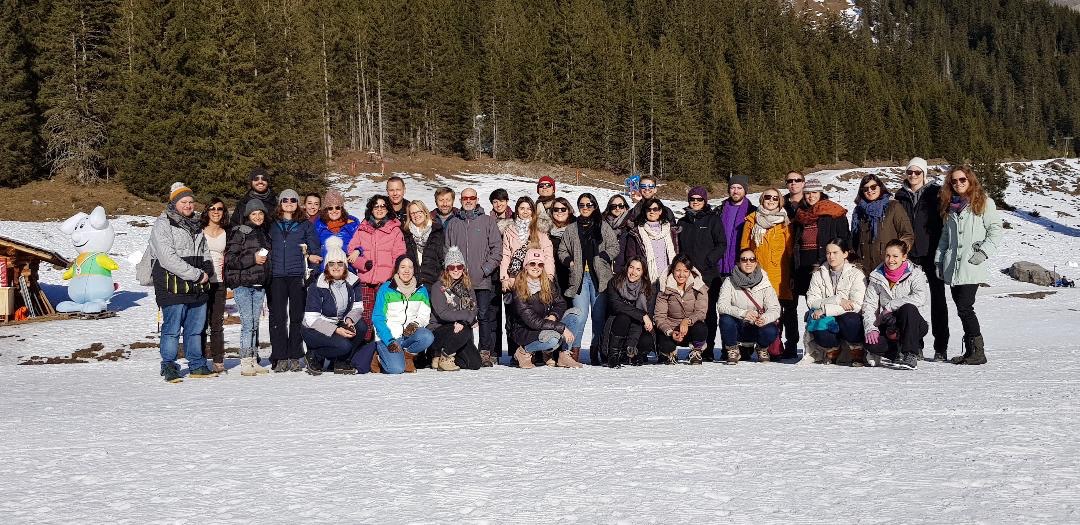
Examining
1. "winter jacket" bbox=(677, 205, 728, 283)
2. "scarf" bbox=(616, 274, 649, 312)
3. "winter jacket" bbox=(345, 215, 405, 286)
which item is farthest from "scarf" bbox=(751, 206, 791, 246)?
"winter jacket" bbox=(345, 215, 405, 286)

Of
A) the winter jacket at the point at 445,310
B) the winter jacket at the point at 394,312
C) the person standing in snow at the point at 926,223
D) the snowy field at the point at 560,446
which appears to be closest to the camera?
the snowy field at the point at 560,446

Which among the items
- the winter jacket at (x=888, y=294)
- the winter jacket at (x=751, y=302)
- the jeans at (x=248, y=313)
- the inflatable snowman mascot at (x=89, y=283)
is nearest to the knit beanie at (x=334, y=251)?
the jeans at (x=248, y=313)

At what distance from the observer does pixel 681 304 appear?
9.01 m

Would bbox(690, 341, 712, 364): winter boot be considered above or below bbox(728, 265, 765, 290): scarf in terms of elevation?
below

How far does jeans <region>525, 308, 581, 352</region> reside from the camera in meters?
8.91

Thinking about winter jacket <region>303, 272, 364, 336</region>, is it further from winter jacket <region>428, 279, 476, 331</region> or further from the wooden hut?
the wooden hut

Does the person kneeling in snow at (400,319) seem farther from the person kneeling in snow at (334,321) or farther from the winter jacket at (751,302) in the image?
the winter jacket at (751,302)

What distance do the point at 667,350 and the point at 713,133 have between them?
219ft

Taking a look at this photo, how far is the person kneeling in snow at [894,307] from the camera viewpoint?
8.19m

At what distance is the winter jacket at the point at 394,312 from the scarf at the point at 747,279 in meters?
3.33

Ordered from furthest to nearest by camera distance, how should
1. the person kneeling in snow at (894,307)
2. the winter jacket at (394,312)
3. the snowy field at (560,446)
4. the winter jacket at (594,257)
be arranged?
the winter jacket at (594,257)
the winter jacket at (394,312)
the person kneeling in snow at (894,307)
the snowy field at (560,446)

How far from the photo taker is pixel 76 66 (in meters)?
39.3

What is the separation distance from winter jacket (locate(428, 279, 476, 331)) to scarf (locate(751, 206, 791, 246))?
329 cm

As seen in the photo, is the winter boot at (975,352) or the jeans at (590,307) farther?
the jeans at (590,307)
